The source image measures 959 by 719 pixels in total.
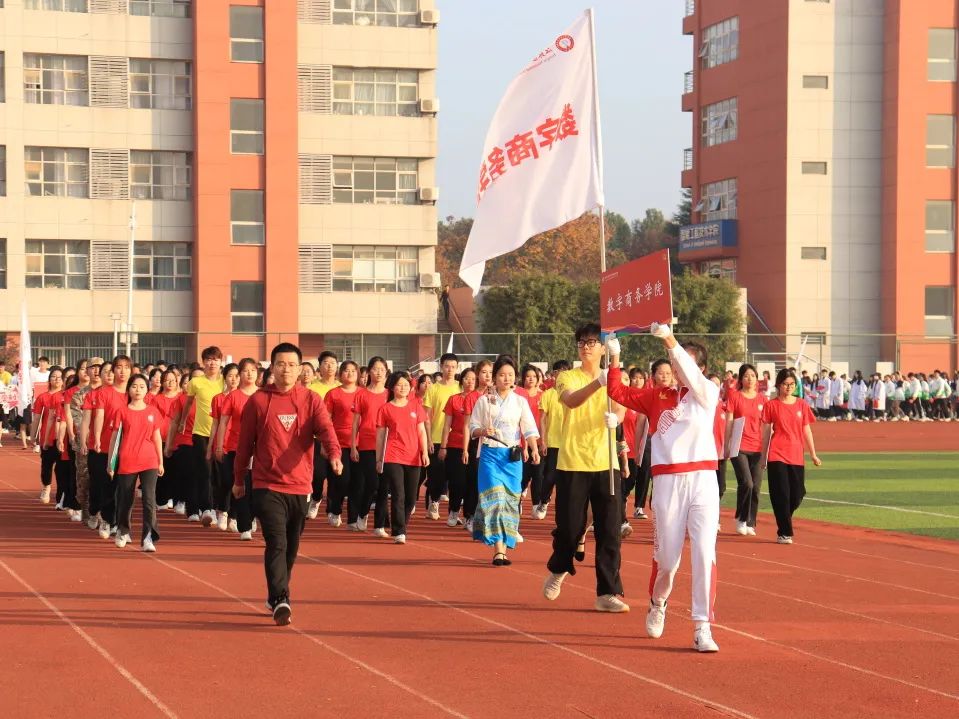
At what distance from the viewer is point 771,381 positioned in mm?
46438

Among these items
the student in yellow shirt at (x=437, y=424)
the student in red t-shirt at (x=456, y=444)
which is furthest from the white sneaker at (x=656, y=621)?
the student in yellow shirt at (x=437, y=424)

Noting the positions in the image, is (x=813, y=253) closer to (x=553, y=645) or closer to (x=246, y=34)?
(x=246, y=34)

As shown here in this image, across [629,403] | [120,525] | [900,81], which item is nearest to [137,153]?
[900,81]

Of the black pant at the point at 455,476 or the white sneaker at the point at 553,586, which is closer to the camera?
the white sneaker at the point at 553,586

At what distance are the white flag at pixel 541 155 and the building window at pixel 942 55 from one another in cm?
5091

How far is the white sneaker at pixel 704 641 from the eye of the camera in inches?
357

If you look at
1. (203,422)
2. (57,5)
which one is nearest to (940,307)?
(57,5)

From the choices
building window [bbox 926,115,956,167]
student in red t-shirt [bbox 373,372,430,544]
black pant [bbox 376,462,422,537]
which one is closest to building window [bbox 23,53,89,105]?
building window [bbox 926,115,956,167]

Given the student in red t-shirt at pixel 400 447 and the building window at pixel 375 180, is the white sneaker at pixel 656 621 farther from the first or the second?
the building window at pixel 375 180

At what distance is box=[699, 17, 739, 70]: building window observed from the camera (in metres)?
64.1

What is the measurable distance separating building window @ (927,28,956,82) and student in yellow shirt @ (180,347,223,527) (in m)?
49.1

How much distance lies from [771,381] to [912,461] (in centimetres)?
1524

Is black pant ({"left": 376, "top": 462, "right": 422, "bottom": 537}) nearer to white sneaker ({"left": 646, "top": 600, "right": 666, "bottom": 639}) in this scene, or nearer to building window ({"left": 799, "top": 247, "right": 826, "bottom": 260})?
white sneaker ({"left": 646, "top": 600, "right": 666, "bottom": 639})

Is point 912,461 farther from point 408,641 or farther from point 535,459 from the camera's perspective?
point 408,641
